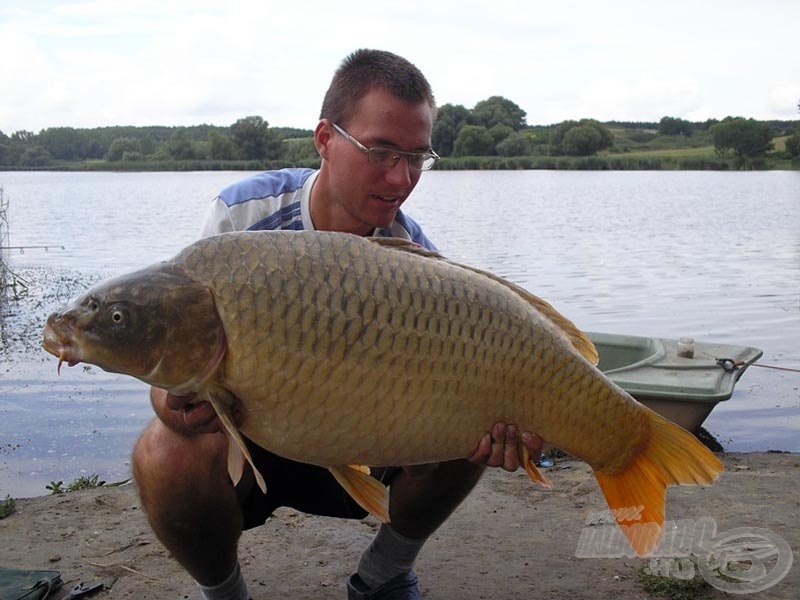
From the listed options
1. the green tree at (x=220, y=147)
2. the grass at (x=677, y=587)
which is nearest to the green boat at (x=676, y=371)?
the grass at (x=677, y=587)

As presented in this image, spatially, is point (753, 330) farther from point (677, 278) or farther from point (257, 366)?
point (257, 366)

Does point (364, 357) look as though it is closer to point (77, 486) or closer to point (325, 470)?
point (325, 470)

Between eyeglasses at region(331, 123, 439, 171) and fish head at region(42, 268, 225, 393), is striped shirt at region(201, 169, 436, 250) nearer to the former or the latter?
eyeglasses at region(331, 123, 439, 171)

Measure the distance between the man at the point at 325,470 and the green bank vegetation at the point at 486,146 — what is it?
118 ft

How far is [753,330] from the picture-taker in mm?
8531

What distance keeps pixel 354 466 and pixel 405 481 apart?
52cm

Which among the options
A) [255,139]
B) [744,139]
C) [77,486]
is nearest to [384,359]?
[77,486]

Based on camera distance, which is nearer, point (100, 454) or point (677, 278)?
point (100, 454)

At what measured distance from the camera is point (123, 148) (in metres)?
51.0

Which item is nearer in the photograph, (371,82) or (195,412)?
(195,412)

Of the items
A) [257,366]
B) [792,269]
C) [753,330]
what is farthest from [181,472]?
[792,269]

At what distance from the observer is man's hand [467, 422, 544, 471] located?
76.0 inches

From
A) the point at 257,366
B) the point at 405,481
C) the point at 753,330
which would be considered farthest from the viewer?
the point at 753,330

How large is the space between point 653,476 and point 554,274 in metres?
10.9
